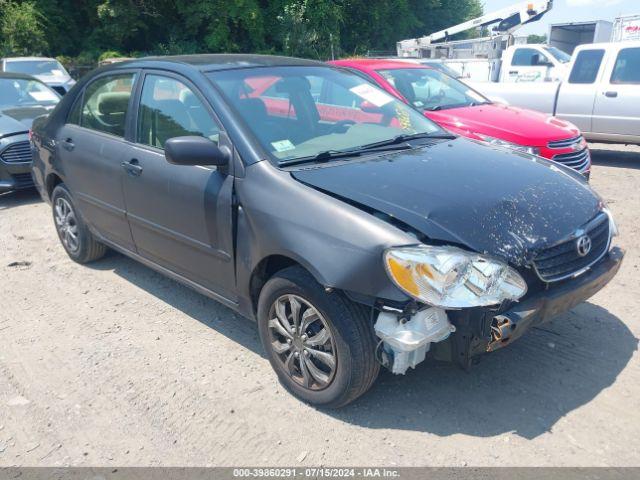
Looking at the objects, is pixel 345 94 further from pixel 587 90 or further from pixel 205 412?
pixel 587 90

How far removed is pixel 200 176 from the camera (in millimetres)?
3496

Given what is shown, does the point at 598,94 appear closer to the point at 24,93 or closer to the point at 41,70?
the point at 24,93

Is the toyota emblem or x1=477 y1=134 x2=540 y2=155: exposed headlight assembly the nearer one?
the toyota emblem

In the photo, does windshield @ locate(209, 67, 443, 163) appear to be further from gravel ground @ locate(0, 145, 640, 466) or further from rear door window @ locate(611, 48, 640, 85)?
rear door window @ locate(611, 48, 640, 85)

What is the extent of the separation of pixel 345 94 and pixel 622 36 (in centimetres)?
1667

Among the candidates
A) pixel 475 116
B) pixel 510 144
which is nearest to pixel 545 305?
pixel 510 144

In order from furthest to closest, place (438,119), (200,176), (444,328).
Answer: (438,119) → (200,176) → (444,328)

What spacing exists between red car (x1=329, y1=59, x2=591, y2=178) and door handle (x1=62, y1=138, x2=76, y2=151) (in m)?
2.75

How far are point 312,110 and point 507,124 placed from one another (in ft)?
11.2

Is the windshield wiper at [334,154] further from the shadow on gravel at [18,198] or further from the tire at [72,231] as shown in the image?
the shadow on gravel at [18,198]

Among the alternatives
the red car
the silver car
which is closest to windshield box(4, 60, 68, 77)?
the silver car

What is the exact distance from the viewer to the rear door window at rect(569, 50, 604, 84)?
934 centimetres

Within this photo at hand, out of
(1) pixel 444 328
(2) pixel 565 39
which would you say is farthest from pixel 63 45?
(1) pixel 444 328

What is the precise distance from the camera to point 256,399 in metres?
3.26
